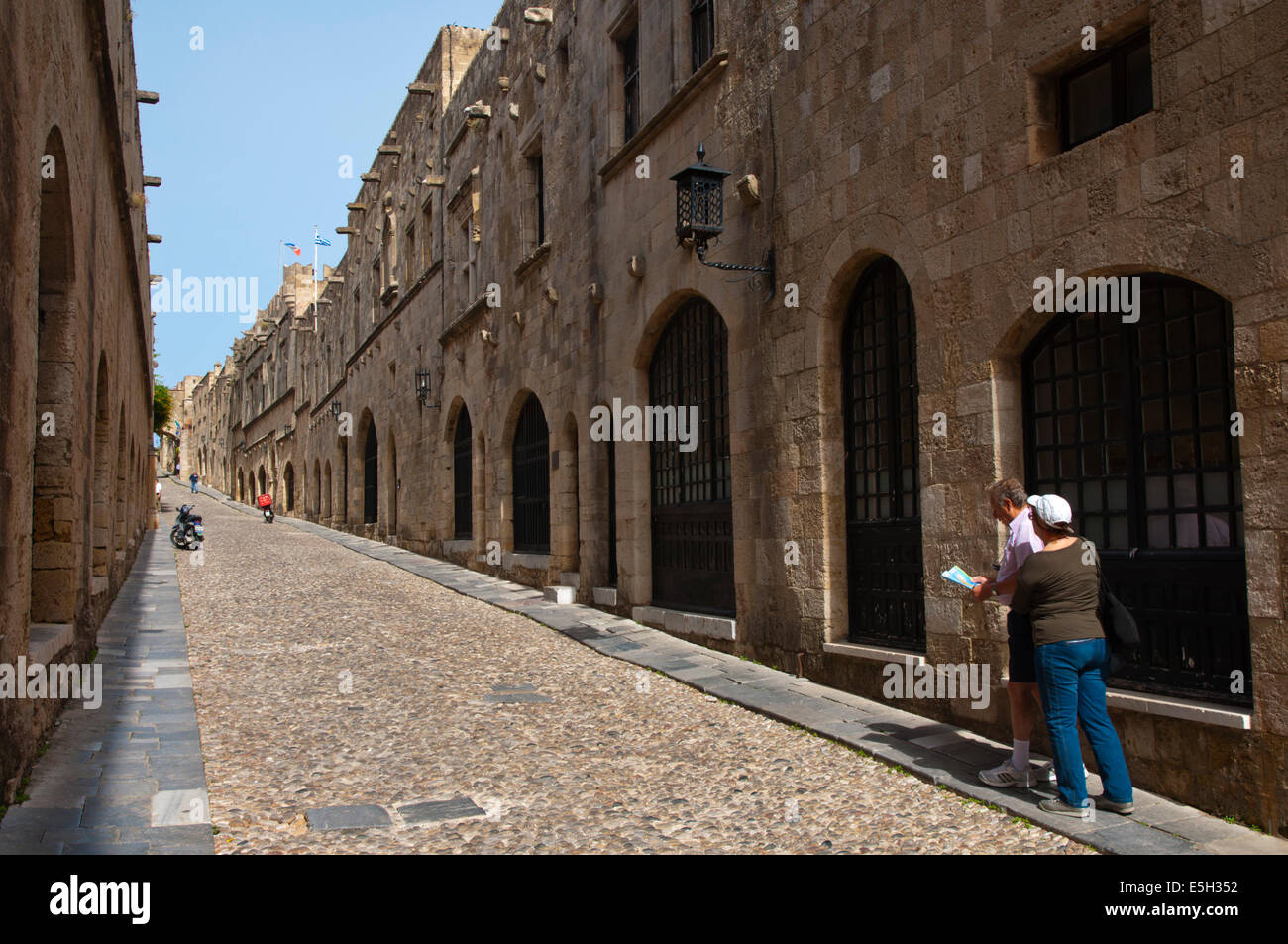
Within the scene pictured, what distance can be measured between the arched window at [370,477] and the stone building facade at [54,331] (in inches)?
675

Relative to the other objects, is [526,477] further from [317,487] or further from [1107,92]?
[317,487]

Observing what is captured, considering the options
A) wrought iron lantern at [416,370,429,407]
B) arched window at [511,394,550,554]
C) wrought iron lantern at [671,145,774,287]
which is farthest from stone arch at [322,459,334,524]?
wrought iron lantern at [671,145,774,287]

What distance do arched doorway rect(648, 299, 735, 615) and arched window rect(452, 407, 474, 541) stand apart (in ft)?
26.9

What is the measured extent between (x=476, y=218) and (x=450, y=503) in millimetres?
5284

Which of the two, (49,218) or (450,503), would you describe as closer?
(49,218)

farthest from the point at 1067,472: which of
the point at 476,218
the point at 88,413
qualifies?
the point at 476,218

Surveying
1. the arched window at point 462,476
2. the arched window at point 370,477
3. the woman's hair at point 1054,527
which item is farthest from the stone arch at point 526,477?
the arched window at point 370,477

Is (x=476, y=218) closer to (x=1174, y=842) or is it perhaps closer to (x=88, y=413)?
(x=88, y=413)

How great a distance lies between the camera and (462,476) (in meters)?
18.9

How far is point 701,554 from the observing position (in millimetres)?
9609

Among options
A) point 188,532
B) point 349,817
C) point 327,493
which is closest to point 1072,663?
point 349,817

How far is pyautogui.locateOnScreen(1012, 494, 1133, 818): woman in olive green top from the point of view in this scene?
432 cm

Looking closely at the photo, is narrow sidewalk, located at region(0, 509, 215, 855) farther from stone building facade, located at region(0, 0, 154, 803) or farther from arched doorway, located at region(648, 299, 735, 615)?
arched doorway, located at region(648, 299, 735, 615)

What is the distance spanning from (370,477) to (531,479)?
48.9 feet
